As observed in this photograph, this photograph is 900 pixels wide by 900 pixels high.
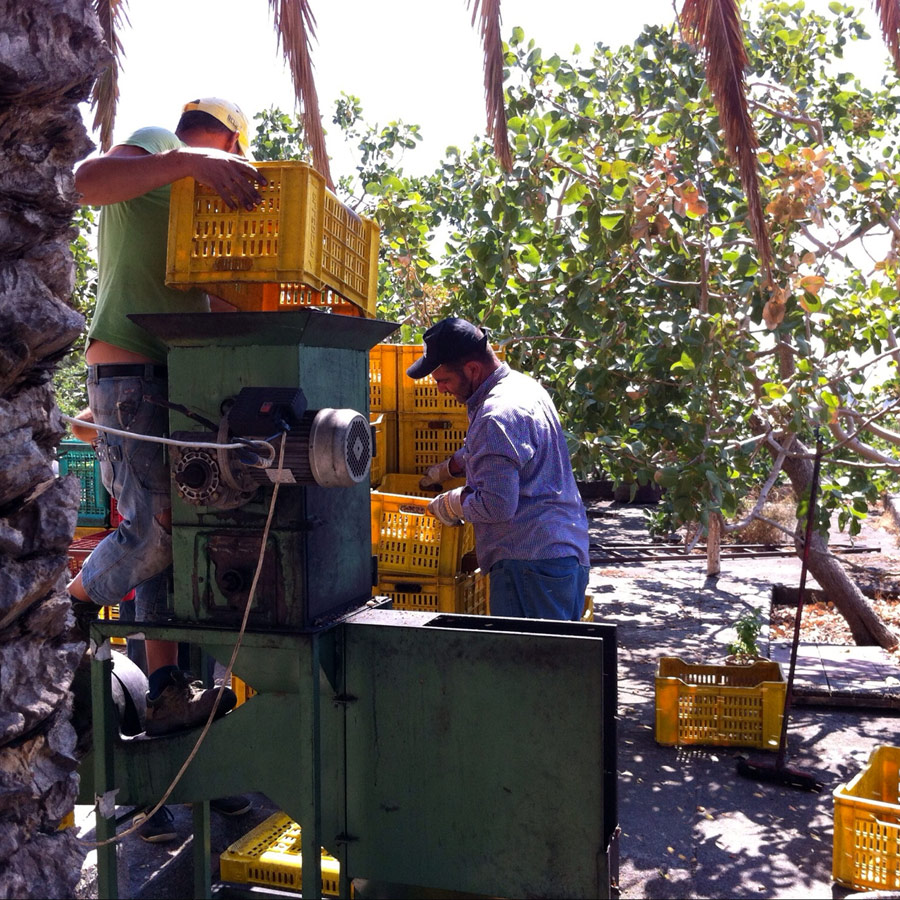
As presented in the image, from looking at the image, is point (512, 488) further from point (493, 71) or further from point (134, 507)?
point (493, 71)

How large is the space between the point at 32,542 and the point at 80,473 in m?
4.16

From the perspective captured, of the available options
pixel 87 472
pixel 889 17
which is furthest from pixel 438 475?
pixel 889 17

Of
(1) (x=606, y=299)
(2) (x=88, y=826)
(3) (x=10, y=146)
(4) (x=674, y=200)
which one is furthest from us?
(1) (x=606, y=299)

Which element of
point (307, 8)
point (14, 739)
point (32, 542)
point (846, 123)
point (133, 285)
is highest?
point (846, 123)

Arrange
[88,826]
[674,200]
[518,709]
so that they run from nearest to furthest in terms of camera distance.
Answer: [518,709]
[88,826]
[674,200]

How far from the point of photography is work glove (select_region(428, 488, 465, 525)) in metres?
3.94

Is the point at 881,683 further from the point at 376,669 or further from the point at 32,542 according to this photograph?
the point at 32,542

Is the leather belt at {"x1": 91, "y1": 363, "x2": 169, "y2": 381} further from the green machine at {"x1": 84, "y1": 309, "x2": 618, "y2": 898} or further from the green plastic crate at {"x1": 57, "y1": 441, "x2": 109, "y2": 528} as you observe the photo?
the green plastic crate at {"x1": 57, "y1": 441, "x2": 109, "y2": 528}

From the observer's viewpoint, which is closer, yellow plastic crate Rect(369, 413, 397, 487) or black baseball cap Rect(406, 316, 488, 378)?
black baseball cap Rect(406, 316, 488, 378)

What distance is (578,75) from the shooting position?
284 inches

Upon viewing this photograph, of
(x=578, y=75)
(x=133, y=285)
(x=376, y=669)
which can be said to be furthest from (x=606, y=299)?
(x=376, y=669)

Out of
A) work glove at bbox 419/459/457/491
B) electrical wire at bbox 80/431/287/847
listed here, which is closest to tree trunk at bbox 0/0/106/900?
electrical wire at bbox 80/431/287/847

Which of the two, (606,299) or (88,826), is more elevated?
(606,299)

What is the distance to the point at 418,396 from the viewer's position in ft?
17.8
